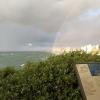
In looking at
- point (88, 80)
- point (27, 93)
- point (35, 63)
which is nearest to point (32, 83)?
point (27, 93)

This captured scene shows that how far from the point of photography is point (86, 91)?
272 inches

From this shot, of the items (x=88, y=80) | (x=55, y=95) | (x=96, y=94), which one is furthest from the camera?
(x=55, y=95)

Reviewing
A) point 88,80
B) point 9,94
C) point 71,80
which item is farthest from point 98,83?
point 9,94

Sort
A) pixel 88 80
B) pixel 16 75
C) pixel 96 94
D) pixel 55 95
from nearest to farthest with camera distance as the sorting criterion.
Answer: pixel 96 94
pixel 88 80
pixel 55 95
pixel 16 75

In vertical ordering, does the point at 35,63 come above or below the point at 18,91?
above

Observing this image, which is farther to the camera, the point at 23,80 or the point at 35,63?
the point at 35,63

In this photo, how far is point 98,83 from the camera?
7152 mm

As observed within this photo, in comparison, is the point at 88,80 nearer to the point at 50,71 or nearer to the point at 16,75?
the point at 50,71

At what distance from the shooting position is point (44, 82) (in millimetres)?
8508

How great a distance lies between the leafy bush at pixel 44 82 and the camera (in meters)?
8.28

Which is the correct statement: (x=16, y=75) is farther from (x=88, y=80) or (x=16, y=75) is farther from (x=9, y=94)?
(x=88, y=80)

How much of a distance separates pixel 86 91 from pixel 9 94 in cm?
242

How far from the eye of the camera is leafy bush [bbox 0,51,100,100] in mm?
8281

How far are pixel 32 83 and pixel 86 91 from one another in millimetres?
2041
